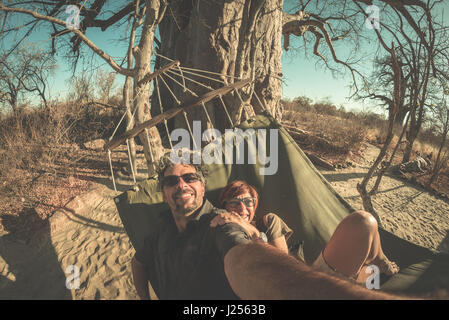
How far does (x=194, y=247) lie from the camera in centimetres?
105

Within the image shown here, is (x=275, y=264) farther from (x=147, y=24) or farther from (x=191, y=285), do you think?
(x=147, y=24)

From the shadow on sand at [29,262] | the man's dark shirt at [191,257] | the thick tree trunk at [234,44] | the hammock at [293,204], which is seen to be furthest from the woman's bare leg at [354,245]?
the thick tree trunk at [234,44]

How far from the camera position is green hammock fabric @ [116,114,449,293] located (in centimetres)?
126

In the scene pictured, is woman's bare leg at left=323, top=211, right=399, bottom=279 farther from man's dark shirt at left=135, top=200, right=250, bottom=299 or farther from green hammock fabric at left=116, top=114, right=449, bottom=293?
man's dark shirt at left=135, top=200, right=250, bottom=299

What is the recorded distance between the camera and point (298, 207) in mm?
1699

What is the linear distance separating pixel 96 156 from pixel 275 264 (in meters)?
4.76

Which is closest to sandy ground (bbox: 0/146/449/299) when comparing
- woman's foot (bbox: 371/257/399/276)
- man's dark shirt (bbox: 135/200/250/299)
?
man's dark shirt (bbox: 135/200/250/299)

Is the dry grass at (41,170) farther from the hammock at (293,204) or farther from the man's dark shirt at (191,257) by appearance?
the man's dark shirt at (191,257)

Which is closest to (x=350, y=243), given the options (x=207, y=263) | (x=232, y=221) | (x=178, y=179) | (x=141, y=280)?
(x=232, y=221)

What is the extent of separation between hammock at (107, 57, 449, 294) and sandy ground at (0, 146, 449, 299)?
0.88 meters

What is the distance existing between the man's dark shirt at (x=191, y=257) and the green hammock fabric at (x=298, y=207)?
10.8 inches

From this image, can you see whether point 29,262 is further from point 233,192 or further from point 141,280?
point 233,192

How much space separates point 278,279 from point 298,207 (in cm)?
116
